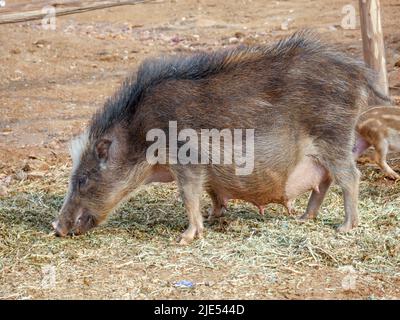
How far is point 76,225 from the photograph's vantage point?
23.2ft

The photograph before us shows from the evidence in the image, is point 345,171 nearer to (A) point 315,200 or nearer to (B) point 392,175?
(A) point 315,200

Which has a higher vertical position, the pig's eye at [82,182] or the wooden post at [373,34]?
the wooden post at [373,34]

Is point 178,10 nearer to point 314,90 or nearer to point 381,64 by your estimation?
point 381,64

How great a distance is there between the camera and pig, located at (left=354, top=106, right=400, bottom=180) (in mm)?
8391

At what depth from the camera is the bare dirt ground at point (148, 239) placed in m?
5.97

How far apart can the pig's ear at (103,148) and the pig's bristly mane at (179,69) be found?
109 mm

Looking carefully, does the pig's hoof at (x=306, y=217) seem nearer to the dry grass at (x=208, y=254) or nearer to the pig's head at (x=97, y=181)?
the dry grass at (x=208, y=254)

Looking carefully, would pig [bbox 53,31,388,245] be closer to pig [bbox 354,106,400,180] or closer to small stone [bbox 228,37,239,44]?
pig [bbox 354,106,400,180]

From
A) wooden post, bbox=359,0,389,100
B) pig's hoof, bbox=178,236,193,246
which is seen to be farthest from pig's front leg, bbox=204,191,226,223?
wooden post, bbox=359,0,389,100

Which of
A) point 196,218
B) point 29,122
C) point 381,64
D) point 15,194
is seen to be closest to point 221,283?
point 196,218

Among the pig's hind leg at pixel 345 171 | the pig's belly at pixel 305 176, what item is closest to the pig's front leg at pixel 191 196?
the pig's belly at pixel 305 176

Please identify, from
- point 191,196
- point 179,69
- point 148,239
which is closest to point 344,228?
point 191,196

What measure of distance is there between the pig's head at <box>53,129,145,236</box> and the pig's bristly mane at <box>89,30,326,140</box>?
0.50 ft

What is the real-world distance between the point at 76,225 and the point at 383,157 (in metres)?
3.19
